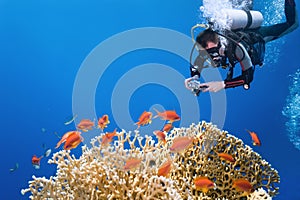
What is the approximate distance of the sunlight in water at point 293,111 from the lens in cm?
1596

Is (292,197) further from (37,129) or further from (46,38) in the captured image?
(46,38)

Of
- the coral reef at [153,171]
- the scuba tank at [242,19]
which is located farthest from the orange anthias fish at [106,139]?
the scuba tank at [242,19]

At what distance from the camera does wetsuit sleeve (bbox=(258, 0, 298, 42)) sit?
5.39m

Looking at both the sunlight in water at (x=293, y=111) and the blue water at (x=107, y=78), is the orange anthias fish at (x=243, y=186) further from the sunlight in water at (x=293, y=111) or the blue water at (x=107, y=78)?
the sunlight in water at (x=293, y=111)

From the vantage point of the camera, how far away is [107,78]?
1756 centimetres

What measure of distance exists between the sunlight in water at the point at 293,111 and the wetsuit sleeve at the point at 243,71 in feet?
43.1

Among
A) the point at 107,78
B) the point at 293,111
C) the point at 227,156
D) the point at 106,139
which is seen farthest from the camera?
the point at 107,78

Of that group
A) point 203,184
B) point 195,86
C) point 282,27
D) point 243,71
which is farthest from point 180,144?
point 282,27

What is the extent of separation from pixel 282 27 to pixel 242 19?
3.85 ft

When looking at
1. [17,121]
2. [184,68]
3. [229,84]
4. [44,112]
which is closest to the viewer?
[229,84]

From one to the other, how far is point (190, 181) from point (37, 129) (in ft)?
40.4

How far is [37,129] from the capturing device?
577 inches

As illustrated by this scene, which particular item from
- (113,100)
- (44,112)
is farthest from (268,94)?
(44,112)

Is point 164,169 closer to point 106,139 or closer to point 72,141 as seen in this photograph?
point 106,139
